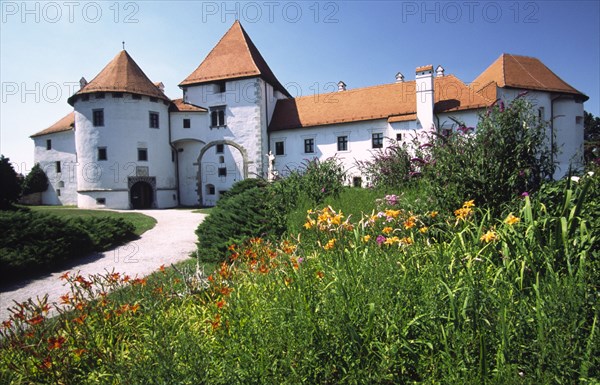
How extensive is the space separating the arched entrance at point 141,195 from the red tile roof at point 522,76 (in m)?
25.6

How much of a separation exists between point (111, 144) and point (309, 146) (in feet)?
48.0

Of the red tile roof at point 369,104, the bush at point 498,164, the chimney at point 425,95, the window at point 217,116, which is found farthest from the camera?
the window at point 217,116

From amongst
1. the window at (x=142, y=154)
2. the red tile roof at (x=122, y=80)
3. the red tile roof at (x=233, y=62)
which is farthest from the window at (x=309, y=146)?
the window at (x=142, y=154)

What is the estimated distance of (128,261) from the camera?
8.70 meters

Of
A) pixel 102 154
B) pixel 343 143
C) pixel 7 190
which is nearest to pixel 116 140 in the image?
pixel 102 154

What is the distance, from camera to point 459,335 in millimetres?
2014

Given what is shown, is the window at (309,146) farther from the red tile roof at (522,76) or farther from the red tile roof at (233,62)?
the red tile roof at (522,76)

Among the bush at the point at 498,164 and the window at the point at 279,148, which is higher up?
the window at the point at 279,148

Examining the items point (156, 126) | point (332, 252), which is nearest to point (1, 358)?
point (332, 252)

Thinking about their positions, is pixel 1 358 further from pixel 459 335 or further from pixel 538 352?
pixel 538 352

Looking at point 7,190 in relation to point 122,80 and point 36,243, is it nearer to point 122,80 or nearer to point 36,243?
point 36,243

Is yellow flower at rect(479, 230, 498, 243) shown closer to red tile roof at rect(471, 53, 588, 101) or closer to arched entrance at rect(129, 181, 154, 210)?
red tile roof at rect(471, 53, 588, 101)

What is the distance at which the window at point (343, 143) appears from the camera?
83.1ft

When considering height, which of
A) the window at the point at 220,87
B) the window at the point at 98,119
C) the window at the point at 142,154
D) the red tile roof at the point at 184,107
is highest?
the window at the point at 220,87
